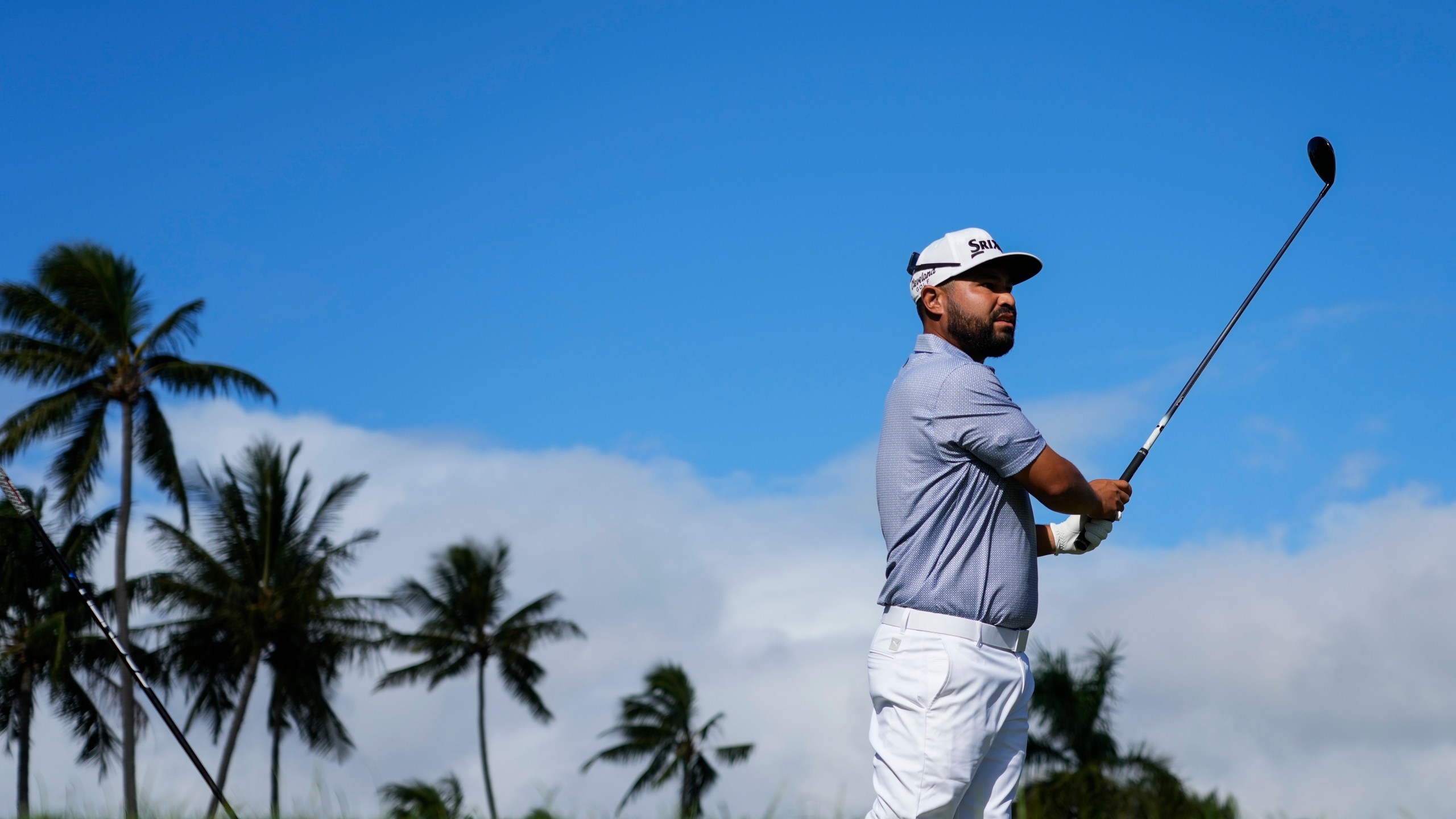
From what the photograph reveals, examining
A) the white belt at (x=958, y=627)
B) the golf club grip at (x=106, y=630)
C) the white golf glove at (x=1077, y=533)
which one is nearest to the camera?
the white belt at (x=958, y=627)

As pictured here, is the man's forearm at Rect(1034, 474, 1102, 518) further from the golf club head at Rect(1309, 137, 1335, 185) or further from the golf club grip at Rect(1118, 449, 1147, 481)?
the golf club head at Rect(1309, 137, 1335, 185)

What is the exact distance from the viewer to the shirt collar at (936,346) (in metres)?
Result: 3.97

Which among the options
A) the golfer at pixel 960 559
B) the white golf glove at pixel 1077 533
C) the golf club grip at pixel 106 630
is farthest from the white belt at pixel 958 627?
the golf club grip at pixel 106 630

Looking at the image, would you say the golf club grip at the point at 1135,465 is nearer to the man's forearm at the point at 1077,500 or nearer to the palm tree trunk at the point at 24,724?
the man's forearm at the point at 1077,500

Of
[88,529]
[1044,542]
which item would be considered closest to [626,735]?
[88,529]

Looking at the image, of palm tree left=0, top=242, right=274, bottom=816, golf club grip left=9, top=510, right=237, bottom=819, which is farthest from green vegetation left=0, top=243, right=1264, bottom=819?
golf club grip left=9, top=510, right=237, bottom=819

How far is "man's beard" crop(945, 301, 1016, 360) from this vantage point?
13.2 feet

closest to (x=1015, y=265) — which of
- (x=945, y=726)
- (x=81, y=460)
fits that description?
(x=945, y=726)

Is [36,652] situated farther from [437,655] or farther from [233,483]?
[437,655]

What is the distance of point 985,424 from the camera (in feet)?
12.2

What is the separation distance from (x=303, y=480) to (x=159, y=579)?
4024 mm

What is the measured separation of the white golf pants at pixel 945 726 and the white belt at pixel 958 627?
14 mm

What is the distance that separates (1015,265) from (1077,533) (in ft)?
2.67

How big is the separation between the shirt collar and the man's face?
0.04 m
